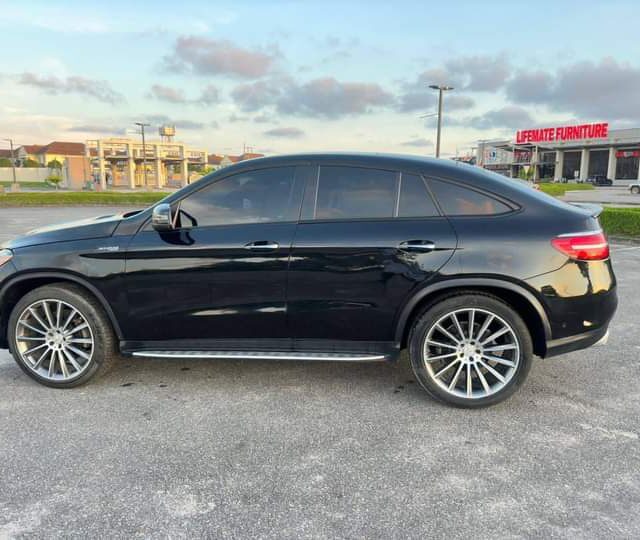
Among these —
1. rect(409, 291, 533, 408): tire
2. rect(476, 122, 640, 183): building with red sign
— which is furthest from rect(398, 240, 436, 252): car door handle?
rect(476, 122, 640, 183): building with red sign

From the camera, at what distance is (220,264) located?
11.3ft

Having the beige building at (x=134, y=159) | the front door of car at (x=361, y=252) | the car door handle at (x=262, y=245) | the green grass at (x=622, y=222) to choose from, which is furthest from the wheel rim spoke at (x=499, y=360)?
the beige building at (x=134, y=159)

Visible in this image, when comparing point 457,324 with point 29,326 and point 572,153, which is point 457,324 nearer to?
point 29,326

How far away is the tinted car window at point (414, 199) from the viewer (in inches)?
133

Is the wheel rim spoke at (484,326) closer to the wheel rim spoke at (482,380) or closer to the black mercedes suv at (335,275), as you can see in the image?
the black mercedes suv at (335,275)

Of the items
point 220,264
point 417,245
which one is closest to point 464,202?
point 417,245

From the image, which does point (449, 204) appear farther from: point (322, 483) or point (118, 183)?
point (118, 183)

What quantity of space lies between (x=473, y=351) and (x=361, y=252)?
1.06 m

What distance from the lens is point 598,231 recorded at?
3.30 meters

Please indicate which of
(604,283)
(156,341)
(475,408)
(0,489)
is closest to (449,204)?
(604,283)

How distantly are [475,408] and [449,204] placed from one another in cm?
144

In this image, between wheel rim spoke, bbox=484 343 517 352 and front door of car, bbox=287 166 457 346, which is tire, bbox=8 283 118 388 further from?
wheel rim spoke, bbox=484 343 517 352

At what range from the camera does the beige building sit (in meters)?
61.9

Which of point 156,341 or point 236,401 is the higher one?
point 156,341
